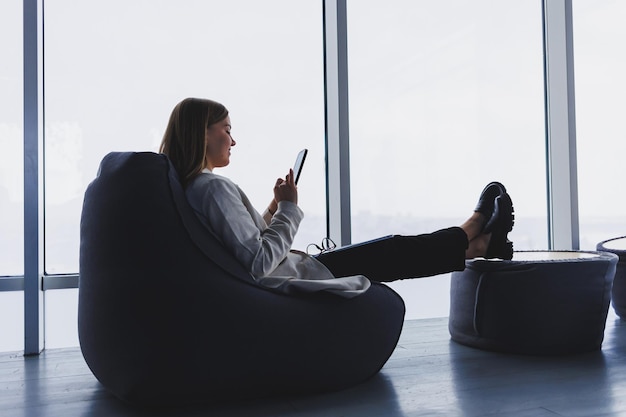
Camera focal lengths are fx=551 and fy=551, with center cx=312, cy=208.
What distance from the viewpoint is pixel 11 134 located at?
112 inches

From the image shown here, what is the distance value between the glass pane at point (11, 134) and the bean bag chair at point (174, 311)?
1.34 m

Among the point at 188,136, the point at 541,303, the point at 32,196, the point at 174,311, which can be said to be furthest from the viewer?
the point at 32,196

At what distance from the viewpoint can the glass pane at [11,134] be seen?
2.82 meters

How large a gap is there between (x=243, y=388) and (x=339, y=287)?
0.43m

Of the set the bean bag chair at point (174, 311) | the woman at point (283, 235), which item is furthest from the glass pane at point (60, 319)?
the woman at point (283, 235)

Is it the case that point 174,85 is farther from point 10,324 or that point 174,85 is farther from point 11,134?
point 10,324

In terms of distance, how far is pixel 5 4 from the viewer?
9.26 feet

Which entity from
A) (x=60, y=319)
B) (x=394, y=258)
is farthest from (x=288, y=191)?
(x=60, y=319)

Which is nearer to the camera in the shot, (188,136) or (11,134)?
(188,136)

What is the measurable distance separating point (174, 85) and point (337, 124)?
95cm

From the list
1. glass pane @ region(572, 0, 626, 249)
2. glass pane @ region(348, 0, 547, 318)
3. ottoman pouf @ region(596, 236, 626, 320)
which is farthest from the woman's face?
glass pane @ region(572, 0, 626, 249)

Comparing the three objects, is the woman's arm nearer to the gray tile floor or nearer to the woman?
the woman

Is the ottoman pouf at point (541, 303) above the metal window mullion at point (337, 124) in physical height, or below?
below

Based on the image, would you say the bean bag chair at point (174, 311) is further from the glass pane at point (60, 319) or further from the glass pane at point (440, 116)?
the glass pane at point (440, 116)
